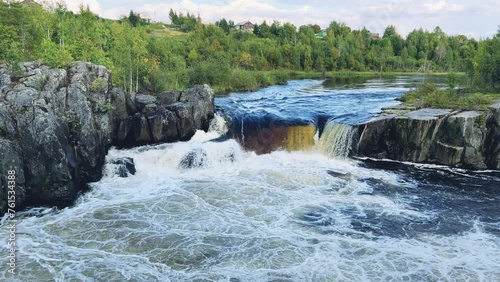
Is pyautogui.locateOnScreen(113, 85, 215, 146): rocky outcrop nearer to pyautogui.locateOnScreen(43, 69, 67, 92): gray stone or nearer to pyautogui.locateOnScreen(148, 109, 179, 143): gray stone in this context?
pyautogui.locateOnScreen(148, 109, 179, 143): gray stone

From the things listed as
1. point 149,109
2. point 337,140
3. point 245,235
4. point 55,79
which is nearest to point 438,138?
point 337,140

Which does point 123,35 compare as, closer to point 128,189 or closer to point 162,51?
point 128,189

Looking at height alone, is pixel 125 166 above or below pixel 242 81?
below

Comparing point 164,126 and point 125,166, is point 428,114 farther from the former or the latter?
point 125,166

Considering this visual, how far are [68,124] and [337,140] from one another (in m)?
14.6

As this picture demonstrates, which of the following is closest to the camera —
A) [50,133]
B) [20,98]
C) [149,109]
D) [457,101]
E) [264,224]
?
[264,224]

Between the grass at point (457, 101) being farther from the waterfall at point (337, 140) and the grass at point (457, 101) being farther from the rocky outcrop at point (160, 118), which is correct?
the rocky outcrop at point (160, 118)

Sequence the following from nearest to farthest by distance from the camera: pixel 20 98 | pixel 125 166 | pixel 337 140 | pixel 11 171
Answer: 1. pixel 11 171
2. pixel 20 98
3. pixel 125 166
4. pixel 337 140

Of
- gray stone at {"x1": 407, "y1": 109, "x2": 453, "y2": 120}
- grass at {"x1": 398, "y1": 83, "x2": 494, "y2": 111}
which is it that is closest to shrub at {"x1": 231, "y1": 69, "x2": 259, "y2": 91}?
grass at {"x1": 398, "y1": 83, "x2": 494, "y2": 111}

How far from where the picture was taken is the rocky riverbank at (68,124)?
17.2m

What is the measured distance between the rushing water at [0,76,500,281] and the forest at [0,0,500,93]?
8.74 metres

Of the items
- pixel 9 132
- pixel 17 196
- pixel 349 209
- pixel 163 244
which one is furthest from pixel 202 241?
pixel 9 132

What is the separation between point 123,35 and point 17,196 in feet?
54.5

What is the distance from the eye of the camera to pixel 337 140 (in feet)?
81.1
